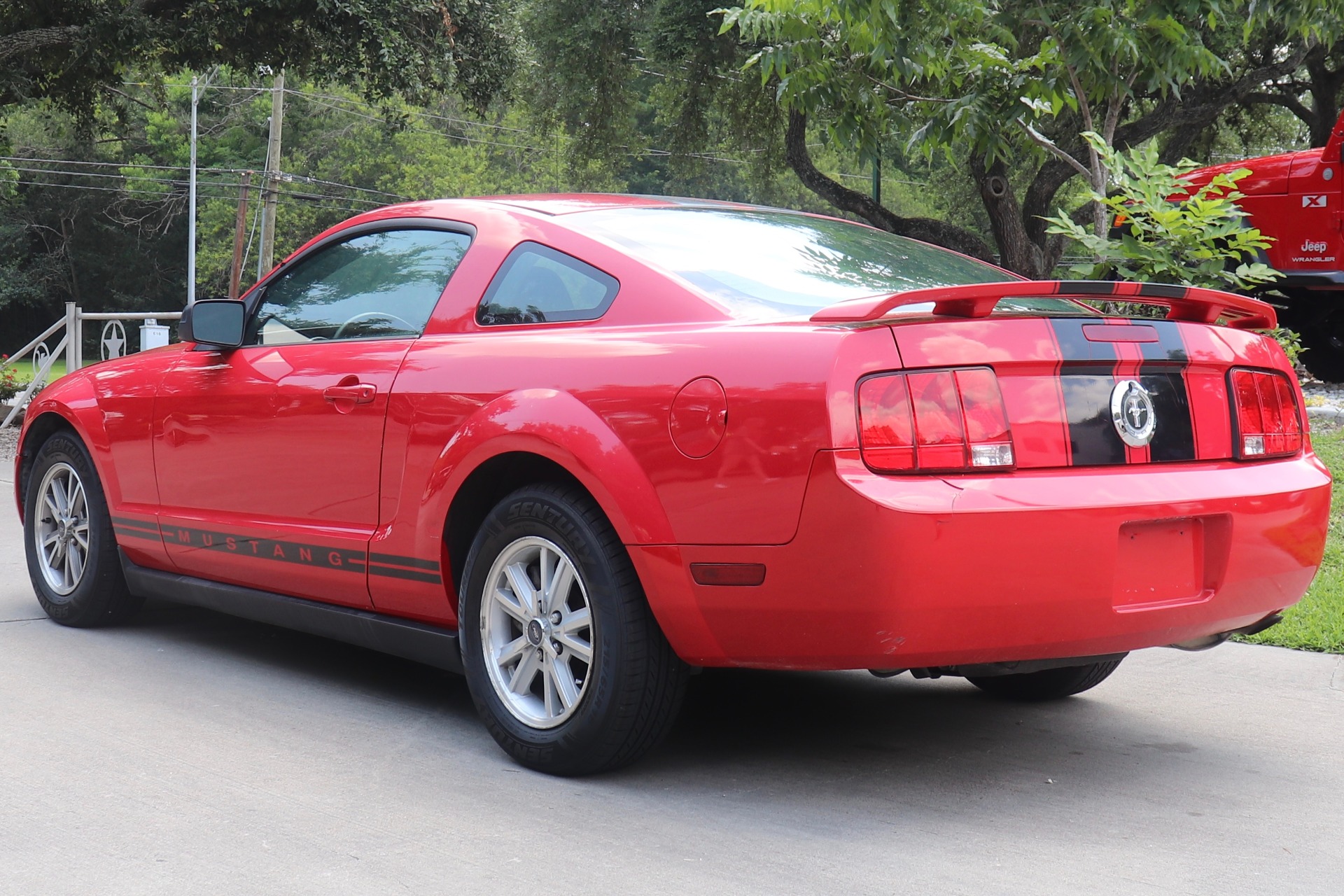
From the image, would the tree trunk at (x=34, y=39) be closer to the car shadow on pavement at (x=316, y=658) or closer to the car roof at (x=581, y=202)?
the car shadow on pavement at (x=316, y=658)

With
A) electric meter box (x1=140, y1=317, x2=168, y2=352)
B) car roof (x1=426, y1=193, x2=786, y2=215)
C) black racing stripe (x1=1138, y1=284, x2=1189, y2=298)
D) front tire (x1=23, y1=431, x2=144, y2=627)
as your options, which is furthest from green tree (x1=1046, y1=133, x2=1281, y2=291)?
electric meter box (x1=140, y1=317, x2=168, y2=352)

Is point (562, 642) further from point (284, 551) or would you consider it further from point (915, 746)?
point (284, 551)

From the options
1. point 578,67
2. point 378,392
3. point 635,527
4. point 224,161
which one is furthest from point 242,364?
point 224,161

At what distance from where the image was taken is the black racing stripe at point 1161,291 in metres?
3.53

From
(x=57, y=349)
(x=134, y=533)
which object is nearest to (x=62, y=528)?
(x=134, y=533)

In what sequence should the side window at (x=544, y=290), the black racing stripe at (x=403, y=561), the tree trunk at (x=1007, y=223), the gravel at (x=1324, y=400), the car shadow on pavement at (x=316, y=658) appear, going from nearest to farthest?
the side window at (x=544, y=290) < the black racing stripe at (x=403, y=561) < the car shadow on pavement at (x=316, y=658) < the gravel at (x=1324, y=400) < the tree trunk at (x=1007, y=223)

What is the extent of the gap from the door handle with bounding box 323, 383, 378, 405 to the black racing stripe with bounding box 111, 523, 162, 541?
124 cm

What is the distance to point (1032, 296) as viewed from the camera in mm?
3383

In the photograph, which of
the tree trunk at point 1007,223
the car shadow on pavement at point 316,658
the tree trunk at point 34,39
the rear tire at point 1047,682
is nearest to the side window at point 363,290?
the car shadow on pavement at point 316,658

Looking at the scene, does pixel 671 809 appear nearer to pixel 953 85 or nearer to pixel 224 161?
pixel 953 85

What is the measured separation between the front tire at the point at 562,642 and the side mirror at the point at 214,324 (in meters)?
1.50

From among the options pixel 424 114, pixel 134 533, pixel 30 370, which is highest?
pixel 424 114

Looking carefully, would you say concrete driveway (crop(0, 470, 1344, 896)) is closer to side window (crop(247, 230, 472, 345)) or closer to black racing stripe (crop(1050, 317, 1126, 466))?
black racing stripe (crop(1050, 317, 1126, 466))

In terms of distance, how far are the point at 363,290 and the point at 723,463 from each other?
179 centimetres
